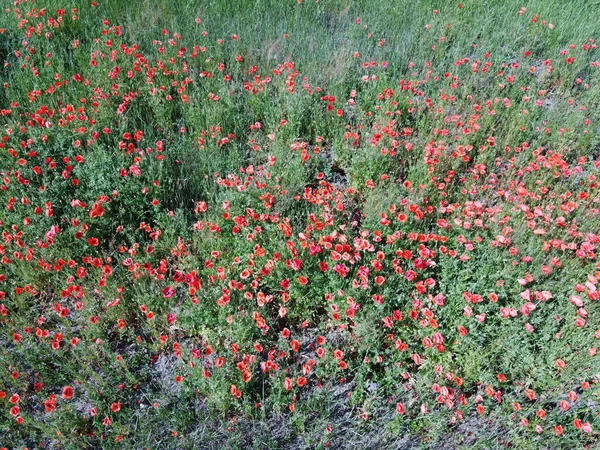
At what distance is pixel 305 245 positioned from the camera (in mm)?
3311

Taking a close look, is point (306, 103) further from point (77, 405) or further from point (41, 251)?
point (77, 405)

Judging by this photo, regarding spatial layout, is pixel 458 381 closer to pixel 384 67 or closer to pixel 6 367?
pixel 6 367

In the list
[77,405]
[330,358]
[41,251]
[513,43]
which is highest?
[513,43]

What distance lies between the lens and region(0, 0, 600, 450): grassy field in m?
2.88

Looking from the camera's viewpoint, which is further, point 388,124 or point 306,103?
point 306,103

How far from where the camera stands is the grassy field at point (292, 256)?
2.88 metres

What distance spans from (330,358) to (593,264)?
1988 millimetres

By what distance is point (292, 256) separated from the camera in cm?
338

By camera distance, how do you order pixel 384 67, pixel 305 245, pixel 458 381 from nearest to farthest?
pixel 458 381 → pixel 305 245 → pixel 384 67

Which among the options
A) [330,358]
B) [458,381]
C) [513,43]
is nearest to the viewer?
[458,381]

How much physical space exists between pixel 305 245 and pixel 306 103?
2.06 meters

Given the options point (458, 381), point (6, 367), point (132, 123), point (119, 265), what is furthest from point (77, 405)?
point (132, 123)

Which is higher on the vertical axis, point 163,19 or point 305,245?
point 163,19

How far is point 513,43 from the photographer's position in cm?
592
